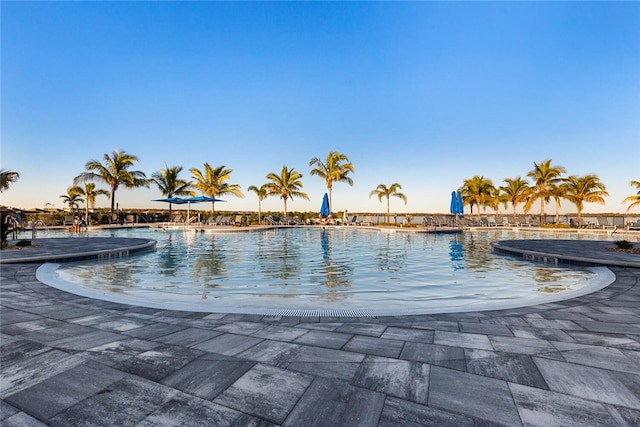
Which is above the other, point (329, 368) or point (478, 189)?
point (478, 189)

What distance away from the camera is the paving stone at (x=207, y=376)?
7.04 feet

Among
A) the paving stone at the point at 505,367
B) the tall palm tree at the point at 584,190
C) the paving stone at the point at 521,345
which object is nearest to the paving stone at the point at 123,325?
the paving stone at the point at 505,367

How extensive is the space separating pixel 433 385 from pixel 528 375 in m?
0.79

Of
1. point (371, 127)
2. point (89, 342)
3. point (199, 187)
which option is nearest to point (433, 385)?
point (89, 342)

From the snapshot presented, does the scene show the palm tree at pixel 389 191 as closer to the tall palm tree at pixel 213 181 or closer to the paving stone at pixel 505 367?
the tall palm tree at pixel 213 181

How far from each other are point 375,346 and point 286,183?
3155 centimetres

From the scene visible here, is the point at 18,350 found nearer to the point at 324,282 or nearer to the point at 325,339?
the point at 325,339

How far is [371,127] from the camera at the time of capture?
28.5m

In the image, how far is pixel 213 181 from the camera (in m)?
33.2

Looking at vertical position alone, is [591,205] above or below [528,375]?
above

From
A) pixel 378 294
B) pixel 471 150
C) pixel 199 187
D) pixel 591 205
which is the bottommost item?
pixel 378 294

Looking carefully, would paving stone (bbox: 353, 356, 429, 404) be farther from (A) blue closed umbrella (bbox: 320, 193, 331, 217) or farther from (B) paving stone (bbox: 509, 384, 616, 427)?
(A) blue closed umbrella (bbox: 320, 193, 331, 217)

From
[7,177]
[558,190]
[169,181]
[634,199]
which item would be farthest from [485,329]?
[169,181]

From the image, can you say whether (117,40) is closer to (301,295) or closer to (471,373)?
(301,295)
